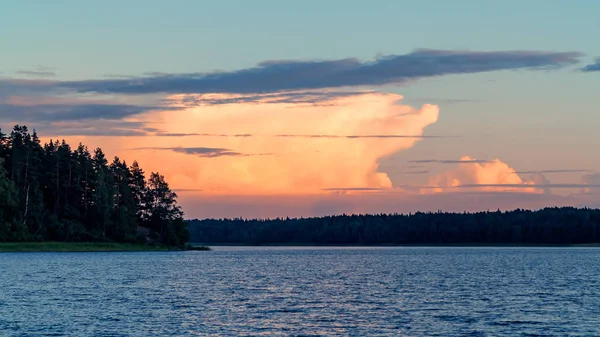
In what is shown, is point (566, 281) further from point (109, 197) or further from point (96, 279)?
point (109, 197)

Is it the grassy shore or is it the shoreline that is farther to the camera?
the shoreline

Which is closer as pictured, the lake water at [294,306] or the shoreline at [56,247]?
the lake water at [294,306]

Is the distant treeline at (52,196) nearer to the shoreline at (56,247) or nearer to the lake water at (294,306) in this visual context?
the shoreline at (56,247)

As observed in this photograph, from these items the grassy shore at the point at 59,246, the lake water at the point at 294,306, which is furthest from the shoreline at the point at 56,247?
the lake water at the point at 294,306

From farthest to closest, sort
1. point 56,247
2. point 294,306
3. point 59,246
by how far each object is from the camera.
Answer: point 59,246, point 56,247, point 294,306

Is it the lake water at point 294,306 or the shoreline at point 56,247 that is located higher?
the shoreline at point 56,247

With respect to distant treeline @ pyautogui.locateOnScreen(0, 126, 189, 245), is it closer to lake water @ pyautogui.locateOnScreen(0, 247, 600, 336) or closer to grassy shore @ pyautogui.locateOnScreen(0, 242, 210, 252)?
grassy shore @ pyautogui.locateOnScreen(0, 242, 210, 252)

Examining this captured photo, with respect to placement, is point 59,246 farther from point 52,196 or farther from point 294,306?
point 294,306

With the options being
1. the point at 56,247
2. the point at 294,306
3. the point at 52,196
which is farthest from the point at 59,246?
the point at 294,306

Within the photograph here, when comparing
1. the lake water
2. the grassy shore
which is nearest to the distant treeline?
the grassy shore

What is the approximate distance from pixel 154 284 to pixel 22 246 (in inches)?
3656

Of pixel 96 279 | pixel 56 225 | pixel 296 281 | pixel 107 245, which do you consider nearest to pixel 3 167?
pixel 56 225

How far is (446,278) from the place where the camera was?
106 m

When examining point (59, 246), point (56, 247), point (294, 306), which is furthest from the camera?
point (59, 246)
